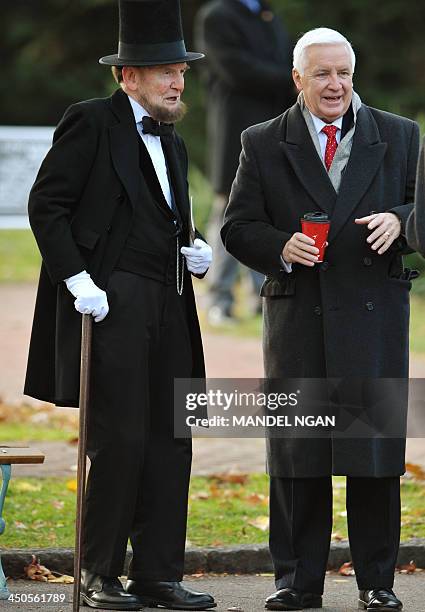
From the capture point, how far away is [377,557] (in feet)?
19.7

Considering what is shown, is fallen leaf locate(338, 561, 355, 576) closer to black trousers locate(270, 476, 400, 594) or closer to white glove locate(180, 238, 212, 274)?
black trousers locate(270, 476, 400, 594)

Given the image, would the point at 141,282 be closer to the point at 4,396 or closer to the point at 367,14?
the point at 4,396

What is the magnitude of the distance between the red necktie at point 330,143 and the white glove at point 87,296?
3.32ft

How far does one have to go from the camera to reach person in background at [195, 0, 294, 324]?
12.2 meters

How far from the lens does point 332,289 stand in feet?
19.7

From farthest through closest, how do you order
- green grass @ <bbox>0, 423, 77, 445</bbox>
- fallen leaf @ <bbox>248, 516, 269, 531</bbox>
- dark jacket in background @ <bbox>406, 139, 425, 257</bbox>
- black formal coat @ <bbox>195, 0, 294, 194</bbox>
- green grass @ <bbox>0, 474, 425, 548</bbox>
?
black formal coat @ <bbox>195, 0, 294, 194</bbox>
green grass @ <bbox>0, 423, 77, 445</bbox>
fallen leaf @ <bbox>248, 516, 269, 531</bbox>
green grass @ <bbox>0, 474, 425, 548</bbox>
dark jacket in background @ <bbox>406, 139, 425, 257</bbox>

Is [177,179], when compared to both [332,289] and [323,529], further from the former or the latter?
[323,529]

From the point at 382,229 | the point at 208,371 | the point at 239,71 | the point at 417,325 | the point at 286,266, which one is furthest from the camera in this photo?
the point at 417,325

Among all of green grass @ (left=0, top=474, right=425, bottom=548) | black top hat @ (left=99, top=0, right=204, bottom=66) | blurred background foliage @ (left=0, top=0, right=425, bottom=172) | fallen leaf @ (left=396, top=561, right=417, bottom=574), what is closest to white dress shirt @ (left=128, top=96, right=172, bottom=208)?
black top hat @ (left=99, top=0, right=204, bottom=66)

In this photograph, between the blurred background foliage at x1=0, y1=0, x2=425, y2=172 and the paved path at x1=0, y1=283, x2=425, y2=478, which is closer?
the paved path at x1=0, y1=283, x2=425, y2=478

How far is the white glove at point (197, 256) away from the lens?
6066 mm

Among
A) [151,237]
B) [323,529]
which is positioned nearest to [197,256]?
[151,237]

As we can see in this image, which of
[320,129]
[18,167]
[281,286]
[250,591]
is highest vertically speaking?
[18,167]

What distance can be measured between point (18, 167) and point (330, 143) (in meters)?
11.5
